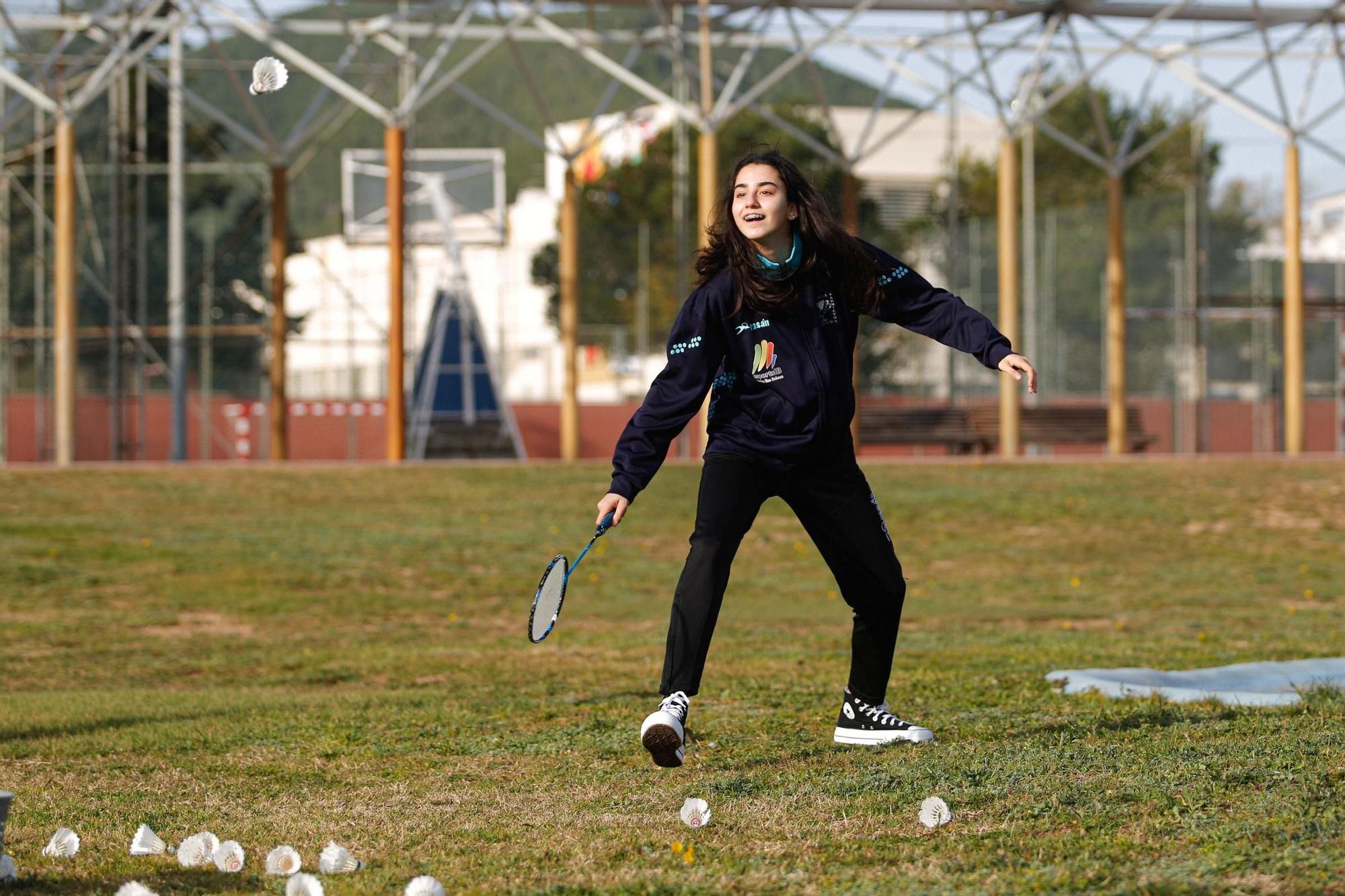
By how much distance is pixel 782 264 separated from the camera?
5.71m

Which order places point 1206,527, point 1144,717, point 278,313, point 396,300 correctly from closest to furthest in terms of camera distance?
point 1144,717
point 1206,527
point 396,300
point 278,313

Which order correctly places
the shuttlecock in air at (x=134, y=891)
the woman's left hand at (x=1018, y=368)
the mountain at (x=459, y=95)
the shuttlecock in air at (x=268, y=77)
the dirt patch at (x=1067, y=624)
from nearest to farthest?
the shuttlecock in air at (x=134, y=891)
the woman's left hand at (x=1018, y=368)
the shuttlecock in air at (x=268, y=77)
the dirt patch at (x=1067, y=624)
the mountain at (x=459, y=95)

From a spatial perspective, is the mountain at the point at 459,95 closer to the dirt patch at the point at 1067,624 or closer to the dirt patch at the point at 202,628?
the dirt patch at the point at 202,628

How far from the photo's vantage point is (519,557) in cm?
1706

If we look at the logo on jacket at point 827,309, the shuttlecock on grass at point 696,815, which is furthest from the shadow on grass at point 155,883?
the logo on jacket at point 827,309

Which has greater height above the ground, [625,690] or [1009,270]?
[1009,270]

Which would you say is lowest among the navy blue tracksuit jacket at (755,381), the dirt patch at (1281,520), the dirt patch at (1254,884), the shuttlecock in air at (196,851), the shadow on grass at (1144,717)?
the dirt patch at (1281,520)

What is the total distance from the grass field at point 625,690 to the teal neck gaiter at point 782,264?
1.63m

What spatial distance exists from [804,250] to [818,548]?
1031mm

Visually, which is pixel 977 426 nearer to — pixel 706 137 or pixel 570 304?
pixel 706 137

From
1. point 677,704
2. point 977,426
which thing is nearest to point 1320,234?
point 977,426

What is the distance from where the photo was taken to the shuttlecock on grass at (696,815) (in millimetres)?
4605

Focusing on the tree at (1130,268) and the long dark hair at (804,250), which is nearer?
the long dark hair at (804,250)

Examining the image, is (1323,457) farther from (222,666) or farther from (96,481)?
(222,666)
